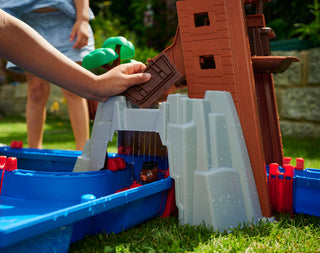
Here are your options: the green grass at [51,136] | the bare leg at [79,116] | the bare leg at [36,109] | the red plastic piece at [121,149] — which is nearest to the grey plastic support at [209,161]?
the red plastic piece at [121,149]

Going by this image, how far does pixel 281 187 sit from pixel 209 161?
273 mm

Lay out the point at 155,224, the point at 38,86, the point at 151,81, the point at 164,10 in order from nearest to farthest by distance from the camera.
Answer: the point at 155,224, the point at 151,81, the point at 38,86, the point at 164,10

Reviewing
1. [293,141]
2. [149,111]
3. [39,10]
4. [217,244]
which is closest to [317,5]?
[293,141]

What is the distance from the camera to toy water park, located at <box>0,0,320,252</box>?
37.3 inches

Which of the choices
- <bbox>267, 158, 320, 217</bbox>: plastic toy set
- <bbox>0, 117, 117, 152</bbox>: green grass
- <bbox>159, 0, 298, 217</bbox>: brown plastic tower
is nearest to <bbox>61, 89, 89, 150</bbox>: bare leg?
<bbox>0, 117, 117, 152</bbox>: green grass

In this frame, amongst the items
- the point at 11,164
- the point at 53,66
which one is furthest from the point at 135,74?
the point at 11,164

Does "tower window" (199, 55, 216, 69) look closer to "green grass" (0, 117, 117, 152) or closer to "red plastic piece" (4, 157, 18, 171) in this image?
"red plastic piece" (4, 157, 18, 171)

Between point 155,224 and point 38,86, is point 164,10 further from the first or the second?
point 155,224

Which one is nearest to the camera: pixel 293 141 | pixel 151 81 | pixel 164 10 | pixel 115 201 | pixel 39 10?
pixel 115 201

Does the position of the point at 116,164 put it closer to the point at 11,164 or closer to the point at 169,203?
the point at 169,203

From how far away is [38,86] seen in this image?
6.01 ft

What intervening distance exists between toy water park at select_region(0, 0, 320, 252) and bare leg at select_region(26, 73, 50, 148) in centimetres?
78

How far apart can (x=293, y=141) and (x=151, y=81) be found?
1.79 meters

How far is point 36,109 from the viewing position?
185 cm
